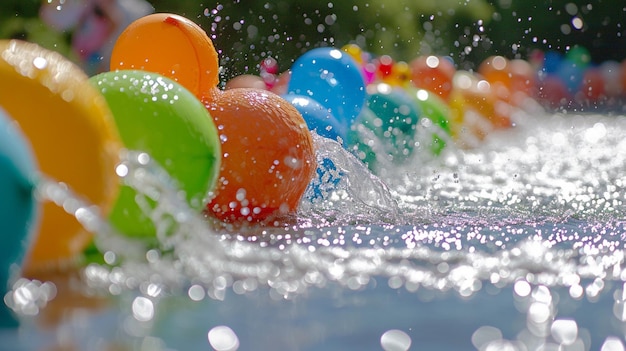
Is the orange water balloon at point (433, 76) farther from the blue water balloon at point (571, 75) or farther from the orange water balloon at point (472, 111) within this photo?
the blue water balloon at point (571, 75)

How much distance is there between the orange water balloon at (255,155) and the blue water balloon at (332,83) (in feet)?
4.93

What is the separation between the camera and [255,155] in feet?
12.8

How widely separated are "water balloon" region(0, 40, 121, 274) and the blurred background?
6.60 meters

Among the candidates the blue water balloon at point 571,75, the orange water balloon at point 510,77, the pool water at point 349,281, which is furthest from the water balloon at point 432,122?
the blue water balloon at point 571,75

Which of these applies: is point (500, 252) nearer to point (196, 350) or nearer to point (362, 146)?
point (196, 350)

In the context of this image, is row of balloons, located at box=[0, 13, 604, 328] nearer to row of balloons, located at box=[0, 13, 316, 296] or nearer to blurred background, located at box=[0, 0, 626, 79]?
row of balloons, located at box=[0, 13, 316, 296]

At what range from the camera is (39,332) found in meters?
2.23

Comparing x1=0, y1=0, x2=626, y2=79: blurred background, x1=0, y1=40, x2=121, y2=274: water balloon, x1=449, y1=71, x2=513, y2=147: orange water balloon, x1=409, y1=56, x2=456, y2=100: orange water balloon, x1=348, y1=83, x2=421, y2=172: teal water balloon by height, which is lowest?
x1=0, y1=0, x2=626, y2=79: blurred background

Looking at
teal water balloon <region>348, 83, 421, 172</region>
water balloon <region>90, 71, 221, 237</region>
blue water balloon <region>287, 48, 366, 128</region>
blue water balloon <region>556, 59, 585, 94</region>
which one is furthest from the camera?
blue water balloon <region>556, 59, 585, 94</region>

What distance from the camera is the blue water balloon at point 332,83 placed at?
5562mm

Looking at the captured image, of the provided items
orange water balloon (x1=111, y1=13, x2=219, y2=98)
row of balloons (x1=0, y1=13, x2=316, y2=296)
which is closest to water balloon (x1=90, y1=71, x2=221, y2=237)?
row of balloons (x1=0, y1=13, x2=316, y2=296)

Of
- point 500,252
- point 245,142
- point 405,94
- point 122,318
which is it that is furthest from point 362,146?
point 122,318

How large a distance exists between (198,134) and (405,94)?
335 centimetres

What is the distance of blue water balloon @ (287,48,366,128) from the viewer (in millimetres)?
5562
